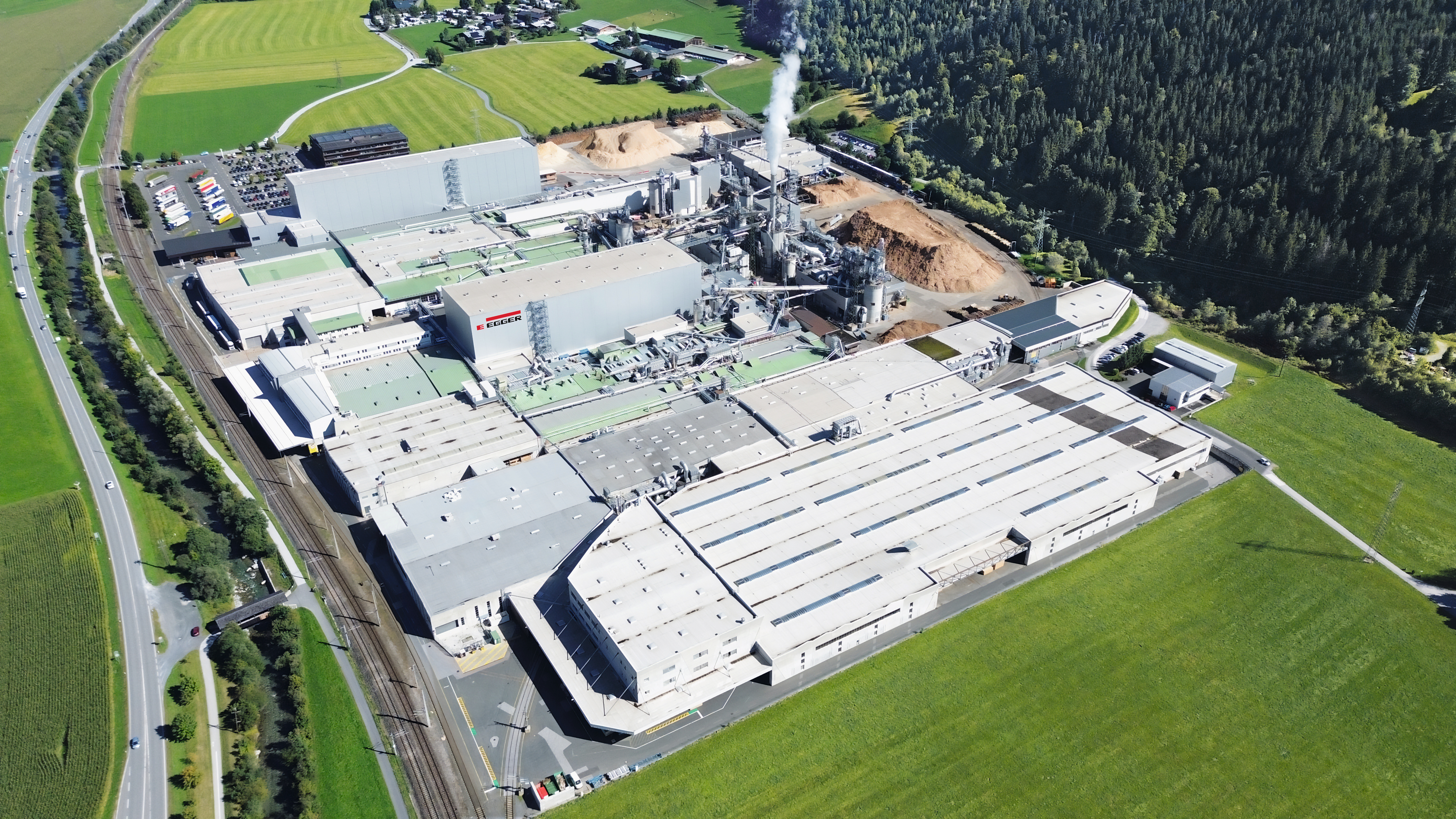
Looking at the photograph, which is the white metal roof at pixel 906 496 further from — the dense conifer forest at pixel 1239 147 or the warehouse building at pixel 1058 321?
the dense conifer forest at pixel 1239 147

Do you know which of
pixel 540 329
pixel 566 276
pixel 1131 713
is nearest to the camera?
pixel 1131 713

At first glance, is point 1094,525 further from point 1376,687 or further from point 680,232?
point 680,232

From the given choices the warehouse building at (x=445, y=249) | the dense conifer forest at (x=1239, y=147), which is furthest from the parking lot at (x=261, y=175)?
the dense conifer forest at (x=1239, y=147)

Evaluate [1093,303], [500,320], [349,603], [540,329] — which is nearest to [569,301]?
[540,329]

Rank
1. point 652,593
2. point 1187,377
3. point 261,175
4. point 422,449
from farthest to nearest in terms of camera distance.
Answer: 1. point 261,175
2. point 1187,377
3. point 422,449
4. point 652,593

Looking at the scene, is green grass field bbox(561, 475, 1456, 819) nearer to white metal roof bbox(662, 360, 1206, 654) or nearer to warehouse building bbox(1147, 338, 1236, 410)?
white metal roof bbox(662, 360, 1206, 654)

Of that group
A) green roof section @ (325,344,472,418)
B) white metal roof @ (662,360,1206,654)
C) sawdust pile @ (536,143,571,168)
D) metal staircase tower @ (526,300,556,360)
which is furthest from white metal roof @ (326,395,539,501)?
sawdust pile @ (536,143,571,168)

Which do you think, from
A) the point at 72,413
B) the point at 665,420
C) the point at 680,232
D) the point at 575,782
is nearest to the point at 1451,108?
the point at 680,232

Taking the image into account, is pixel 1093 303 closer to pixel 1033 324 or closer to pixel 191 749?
pixel 1033 324
